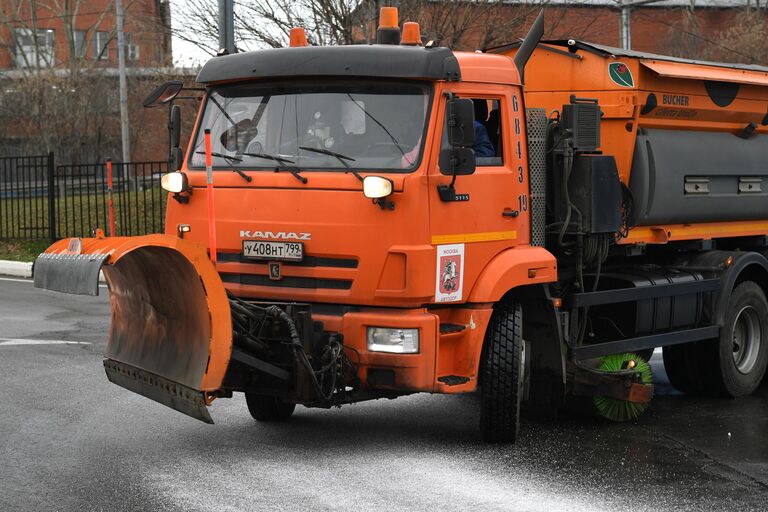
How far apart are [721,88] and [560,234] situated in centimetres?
244

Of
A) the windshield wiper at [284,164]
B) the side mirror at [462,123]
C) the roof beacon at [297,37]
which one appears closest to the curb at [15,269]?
the roof beacon at [297,37]

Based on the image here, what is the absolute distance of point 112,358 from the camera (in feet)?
26.2

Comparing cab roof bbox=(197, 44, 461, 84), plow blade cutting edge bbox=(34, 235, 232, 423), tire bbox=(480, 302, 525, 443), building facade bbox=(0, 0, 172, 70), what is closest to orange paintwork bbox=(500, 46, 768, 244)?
tire bbox=(480, 302, 525, 443)

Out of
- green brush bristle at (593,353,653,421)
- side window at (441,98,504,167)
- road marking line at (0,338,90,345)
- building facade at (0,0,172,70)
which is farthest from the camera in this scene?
building facade at (0,0,172,70)

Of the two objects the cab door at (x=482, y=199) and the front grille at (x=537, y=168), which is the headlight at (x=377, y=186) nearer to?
the cab door at (x=482, y=199)

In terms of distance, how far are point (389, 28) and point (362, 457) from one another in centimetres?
286

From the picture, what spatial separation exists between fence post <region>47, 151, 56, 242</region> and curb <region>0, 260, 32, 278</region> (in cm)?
219

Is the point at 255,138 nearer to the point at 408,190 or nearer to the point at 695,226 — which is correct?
the point at 408,190

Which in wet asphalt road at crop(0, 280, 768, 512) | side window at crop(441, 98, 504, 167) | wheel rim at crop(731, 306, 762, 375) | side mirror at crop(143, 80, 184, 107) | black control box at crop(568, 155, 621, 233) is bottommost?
wet asphalt road at crop(0, 280, 768, 512)

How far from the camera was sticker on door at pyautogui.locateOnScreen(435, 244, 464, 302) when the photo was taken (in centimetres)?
764

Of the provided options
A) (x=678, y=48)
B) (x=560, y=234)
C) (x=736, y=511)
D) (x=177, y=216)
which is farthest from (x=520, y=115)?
(x=678, y=48)

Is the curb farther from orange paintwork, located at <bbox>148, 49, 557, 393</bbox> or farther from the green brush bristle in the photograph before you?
the green brush bristle

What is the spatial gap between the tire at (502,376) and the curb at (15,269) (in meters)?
13.7

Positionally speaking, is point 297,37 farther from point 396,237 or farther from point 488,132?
point 396,237
